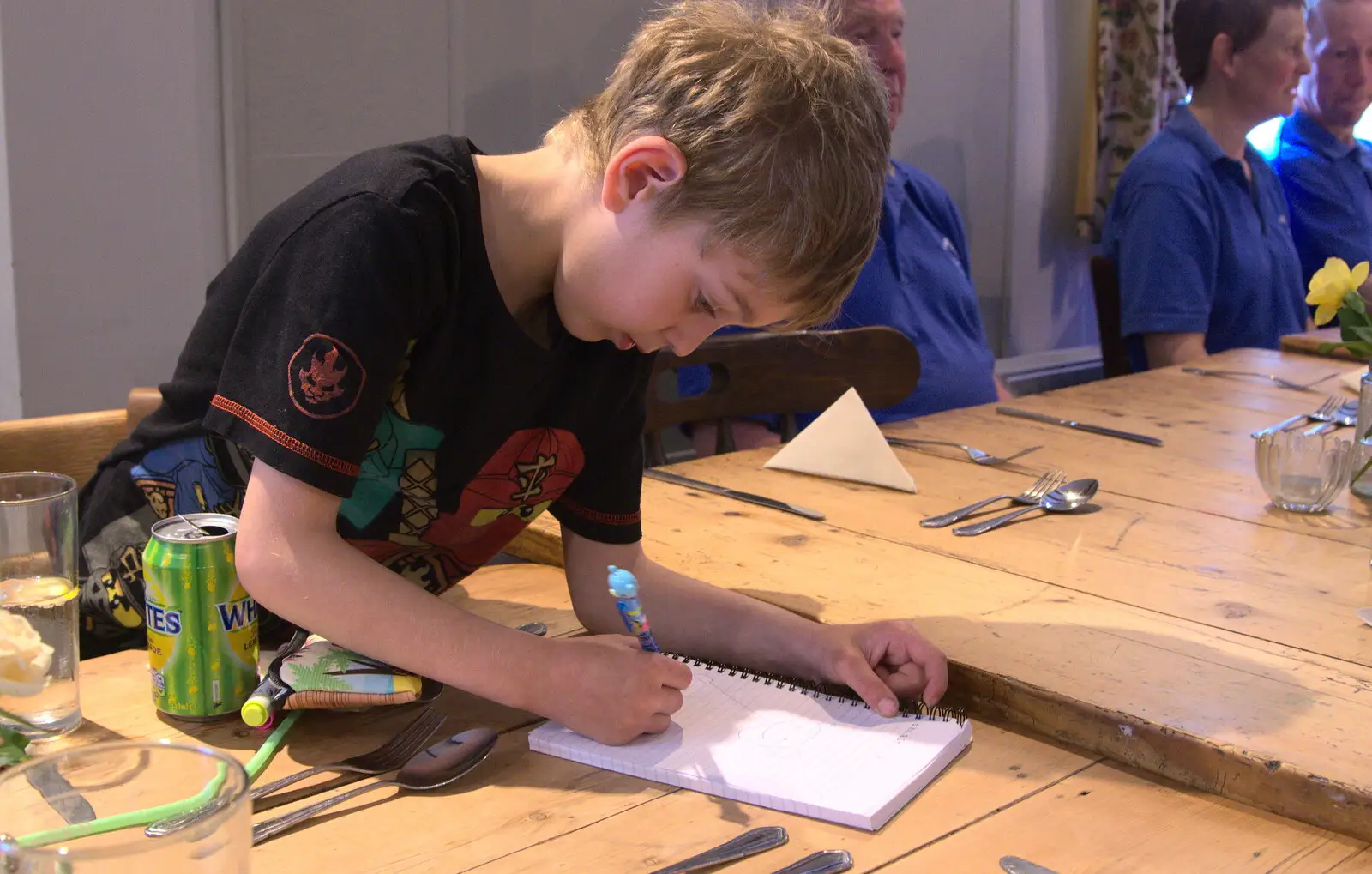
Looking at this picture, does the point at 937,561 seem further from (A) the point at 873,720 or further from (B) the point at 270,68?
(B) the point at 270,68

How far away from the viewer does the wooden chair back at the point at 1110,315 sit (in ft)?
10.1

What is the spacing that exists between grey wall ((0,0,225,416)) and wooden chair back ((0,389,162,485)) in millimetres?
1013

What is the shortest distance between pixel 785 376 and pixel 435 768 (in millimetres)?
1148

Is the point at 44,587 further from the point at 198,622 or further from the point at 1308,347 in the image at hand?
the point at 1308,347

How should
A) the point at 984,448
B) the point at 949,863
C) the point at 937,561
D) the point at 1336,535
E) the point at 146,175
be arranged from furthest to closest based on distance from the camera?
the point at 146,175 → the point at 984,448 → the point at 1336,535 → the point at 937,561 → the point at 949,863

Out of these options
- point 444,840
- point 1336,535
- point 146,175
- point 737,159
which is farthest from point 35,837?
point 146,175

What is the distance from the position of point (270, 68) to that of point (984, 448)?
157cm

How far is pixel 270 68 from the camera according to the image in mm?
2451

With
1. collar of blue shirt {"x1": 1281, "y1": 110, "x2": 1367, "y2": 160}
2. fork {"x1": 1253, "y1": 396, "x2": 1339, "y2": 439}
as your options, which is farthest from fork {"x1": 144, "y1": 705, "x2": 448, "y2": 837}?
collar of blue shirt {"x1": 1281, "y1": 110, "x2": 1367, "y2": 160}

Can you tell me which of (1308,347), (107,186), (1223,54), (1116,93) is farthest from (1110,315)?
(107,186)

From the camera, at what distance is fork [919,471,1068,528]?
4.52ft

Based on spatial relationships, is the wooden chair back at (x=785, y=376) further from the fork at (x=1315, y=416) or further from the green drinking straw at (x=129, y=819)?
the green drinking straw at (x=129, y=819)

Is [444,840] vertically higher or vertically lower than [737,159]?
lower

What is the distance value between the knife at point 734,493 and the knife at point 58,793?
98 cm
